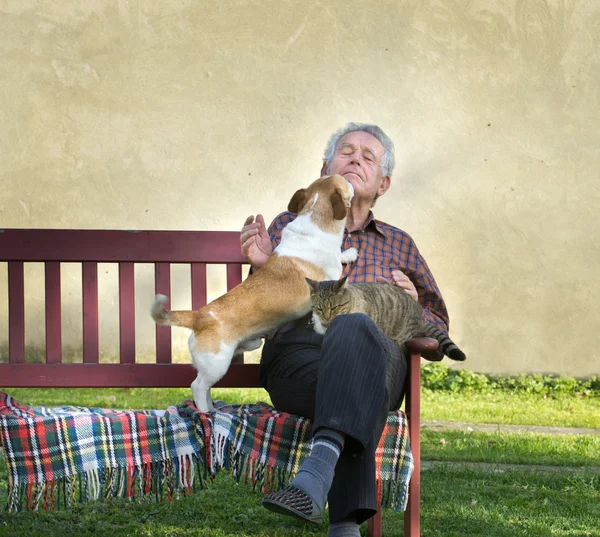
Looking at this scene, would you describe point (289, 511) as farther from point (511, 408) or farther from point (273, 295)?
point (511, 408)

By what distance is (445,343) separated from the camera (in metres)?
3.18

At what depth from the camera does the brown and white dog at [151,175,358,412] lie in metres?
3.10

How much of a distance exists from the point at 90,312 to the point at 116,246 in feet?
0.99

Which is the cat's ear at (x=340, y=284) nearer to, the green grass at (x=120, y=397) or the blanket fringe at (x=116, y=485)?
the blanket fringe at (x=116, y=485)

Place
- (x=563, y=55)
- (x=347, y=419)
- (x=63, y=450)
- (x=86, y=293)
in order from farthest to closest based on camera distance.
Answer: (x=563, y=55) < (x=86, y=293) < (x=63, y=450) < (x=347, y=419)

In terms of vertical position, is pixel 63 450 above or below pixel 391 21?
below

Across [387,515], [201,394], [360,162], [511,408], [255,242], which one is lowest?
[387,515]

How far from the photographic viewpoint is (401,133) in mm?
6617

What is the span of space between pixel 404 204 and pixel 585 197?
1.38m

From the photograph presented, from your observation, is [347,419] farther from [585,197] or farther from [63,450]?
[585,197]

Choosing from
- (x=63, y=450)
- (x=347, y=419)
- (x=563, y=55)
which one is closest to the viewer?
(x=347, y=419)

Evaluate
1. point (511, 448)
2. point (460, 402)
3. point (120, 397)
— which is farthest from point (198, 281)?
point (460, 402)

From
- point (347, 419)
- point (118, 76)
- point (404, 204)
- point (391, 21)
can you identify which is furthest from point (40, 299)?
point (347, 419)

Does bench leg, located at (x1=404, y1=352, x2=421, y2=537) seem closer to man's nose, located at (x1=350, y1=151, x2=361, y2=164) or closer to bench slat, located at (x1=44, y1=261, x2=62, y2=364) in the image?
man's nose, located at (x1=350, y1=151, x2=361, y2=164)
